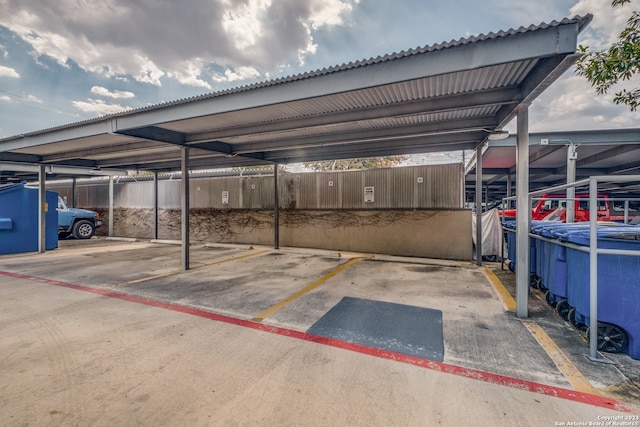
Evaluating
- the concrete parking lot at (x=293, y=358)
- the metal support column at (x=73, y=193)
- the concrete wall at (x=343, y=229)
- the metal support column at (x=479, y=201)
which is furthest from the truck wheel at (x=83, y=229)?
the metal support column at (x=479, y=201)

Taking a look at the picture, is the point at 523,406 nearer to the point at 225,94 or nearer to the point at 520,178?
the point at 520,178

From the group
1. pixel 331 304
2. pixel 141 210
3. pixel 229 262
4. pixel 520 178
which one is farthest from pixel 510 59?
pixel 141 210

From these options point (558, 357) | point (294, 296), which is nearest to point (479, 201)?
point (558, 357)

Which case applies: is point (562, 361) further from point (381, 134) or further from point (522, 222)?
point (381, 134)

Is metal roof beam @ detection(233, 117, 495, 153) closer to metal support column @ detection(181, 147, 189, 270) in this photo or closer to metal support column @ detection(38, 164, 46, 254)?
metal support column @ detection(181, 147, 189, 270)

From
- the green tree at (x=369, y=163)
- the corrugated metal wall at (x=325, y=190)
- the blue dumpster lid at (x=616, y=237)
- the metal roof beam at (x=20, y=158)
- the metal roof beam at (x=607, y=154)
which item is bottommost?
the blue dumpster lid at (x=616, y=237)

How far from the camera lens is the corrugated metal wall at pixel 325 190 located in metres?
8.27

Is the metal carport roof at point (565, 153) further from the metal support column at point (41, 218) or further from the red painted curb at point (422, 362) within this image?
the metal support column at point (41, 218)

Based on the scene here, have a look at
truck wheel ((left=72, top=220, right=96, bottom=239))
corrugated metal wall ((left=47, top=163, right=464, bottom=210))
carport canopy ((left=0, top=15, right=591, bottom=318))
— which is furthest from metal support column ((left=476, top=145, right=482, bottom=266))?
truck wheel ((left=72, top=220, right=96, bottom=239))

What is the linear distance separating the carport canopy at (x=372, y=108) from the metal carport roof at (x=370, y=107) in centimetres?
1

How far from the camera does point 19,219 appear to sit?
8.80 m

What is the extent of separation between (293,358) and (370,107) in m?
3.90

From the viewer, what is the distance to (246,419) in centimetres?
192

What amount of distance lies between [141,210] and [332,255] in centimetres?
960
